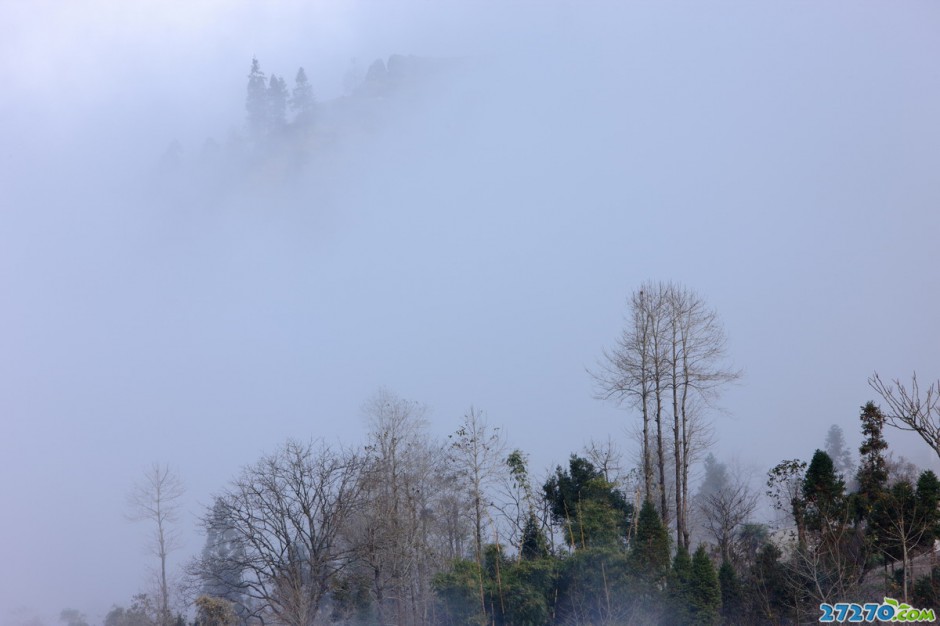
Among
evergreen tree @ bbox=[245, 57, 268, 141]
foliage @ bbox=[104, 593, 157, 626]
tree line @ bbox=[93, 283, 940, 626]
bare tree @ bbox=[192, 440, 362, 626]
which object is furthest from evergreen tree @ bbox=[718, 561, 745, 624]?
evergreen tree @ bbox=[245, 57, 268, 141]

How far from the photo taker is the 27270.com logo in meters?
12.8

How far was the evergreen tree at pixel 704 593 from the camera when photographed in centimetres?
1916

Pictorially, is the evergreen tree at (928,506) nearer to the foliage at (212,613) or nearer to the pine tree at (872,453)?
the pine tree at (872,453)

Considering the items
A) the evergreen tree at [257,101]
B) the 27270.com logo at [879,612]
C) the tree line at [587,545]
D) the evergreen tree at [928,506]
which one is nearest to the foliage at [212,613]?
the tree line at [587,545]

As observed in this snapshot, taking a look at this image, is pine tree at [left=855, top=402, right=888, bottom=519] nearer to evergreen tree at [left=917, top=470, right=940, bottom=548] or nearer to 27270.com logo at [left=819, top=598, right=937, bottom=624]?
evergreen tree at [left=917, top=470, right=940, bottom=548]

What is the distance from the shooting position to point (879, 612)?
1338 cm

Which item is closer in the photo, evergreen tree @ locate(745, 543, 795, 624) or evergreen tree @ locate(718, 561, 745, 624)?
evergreen tree @ locate(745, 543, 795, 624)

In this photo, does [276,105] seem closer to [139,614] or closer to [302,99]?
[302,99]

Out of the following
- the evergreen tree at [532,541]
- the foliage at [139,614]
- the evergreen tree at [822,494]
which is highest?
the evergreen tree at [822,494]

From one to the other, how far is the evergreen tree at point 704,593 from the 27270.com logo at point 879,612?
17.4ft

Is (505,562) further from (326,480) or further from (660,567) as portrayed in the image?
(326,480)

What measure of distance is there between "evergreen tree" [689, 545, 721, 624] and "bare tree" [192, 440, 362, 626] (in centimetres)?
1029

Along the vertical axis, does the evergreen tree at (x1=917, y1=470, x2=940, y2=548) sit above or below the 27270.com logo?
above

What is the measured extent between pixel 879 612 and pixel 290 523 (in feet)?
57.5
